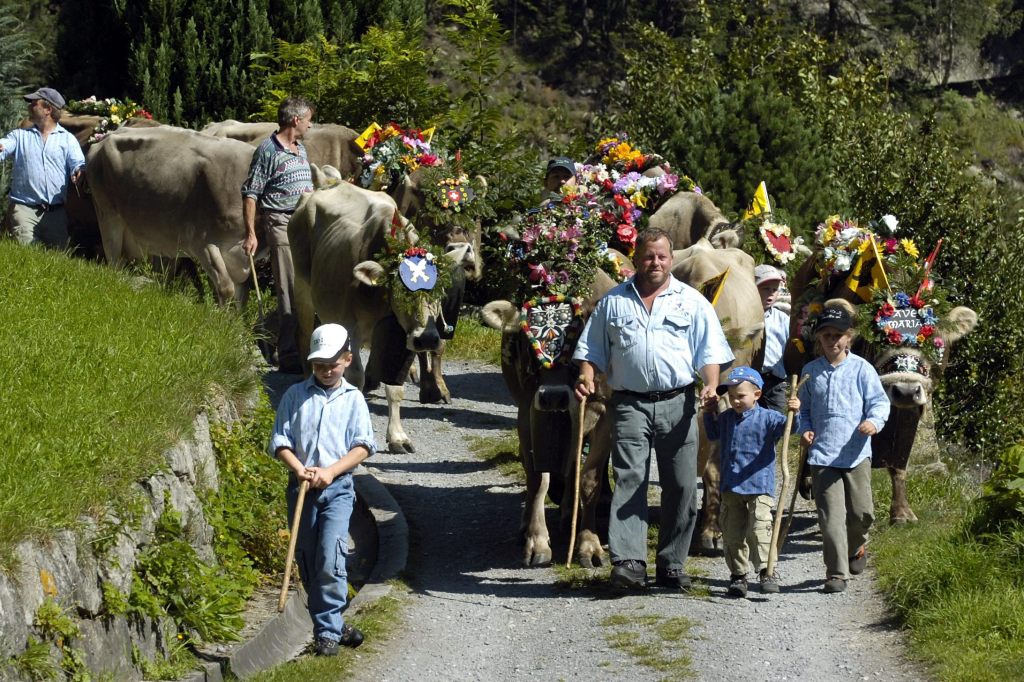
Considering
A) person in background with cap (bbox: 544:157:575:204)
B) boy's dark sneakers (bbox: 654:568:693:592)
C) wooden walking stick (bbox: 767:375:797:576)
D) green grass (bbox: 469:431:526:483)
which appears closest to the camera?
wooden walking stick (bbox: 767:375:797:576)

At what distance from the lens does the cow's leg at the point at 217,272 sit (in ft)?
47.5

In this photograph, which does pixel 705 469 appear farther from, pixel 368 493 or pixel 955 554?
pixel 368 493

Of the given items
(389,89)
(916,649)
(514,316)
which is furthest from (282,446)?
(389,89)

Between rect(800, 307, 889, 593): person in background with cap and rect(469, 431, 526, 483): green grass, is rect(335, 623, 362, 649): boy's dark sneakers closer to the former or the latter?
rect(800, 307, 889, 593): person in background with cap

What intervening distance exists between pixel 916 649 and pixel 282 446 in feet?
11.0

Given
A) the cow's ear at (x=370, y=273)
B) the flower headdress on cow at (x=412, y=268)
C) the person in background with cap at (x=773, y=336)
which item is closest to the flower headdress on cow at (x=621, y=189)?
the person in background with cap at (x=773, y=336)

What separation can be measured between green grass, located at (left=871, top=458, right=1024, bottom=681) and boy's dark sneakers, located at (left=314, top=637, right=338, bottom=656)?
292 cm

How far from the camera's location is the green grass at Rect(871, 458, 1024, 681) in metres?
7.69

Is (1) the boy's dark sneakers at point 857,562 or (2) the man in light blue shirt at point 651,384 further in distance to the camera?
(1) the boy's dark sneakers at point 857,562

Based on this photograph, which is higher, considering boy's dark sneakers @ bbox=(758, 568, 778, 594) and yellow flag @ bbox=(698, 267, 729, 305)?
yellow flag @ bbox=(698, 267, 729, 305)

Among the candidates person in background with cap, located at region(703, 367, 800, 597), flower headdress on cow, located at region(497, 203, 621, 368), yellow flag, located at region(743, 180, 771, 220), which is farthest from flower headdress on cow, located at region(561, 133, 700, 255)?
person in background with cap, located at region(703, 367, 800, 597)

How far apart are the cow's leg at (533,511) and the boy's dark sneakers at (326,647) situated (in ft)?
7.47

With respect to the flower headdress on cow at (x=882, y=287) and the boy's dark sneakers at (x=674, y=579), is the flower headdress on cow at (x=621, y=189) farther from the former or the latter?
the boy's dark sneakers at (x=674, y=579)

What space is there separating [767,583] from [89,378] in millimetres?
4035
